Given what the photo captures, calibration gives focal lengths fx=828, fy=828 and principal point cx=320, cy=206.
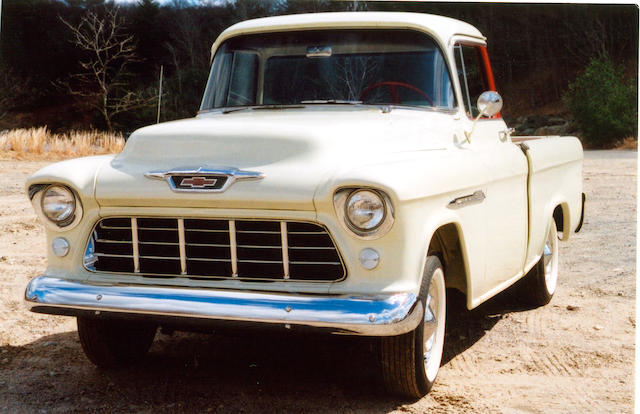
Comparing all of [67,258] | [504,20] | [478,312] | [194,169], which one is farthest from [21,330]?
[504,20]

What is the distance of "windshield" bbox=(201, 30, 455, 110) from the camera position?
4.32 meters

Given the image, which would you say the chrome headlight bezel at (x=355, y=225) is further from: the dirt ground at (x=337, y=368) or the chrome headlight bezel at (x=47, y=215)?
the chrome headlight bezel at (x=47, y=215)

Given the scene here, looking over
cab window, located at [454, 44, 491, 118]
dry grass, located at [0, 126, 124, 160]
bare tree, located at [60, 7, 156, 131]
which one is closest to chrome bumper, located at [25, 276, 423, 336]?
cab window, located at [454, 44, 491, 118]

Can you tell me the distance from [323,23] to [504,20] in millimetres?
5075

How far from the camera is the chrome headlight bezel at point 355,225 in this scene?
3.18 meters

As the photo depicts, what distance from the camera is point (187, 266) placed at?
A: 347cm

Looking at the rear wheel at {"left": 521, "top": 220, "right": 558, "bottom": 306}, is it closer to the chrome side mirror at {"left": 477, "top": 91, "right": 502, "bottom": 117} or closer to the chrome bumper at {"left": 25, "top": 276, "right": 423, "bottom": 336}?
the chrome side mirror at {"left": 477, "top": 91, "right": 502, "bottom": 117}

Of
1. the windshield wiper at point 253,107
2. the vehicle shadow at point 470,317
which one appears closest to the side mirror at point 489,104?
the windshield wiper at point 253,107

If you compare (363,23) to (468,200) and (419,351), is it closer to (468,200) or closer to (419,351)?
(468,200)

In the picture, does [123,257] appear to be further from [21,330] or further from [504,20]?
[504,20]

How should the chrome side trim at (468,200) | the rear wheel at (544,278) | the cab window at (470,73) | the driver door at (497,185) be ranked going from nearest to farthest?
1. the chrome side trim at (468,200)
2. the driver door at (497,185)
3. the cab window at (470,73)
4. the rear wheel at (544,278)

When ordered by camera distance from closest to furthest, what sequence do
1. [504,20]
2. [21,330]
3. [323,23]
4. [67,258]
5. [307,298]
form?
[307,298], [67,258], [323,23], [21,330], [504,20]

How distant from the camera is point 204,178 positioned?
3.36m

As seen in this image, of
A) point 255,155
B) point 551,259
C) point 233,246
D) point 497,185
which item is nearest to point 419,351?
point 233,246
